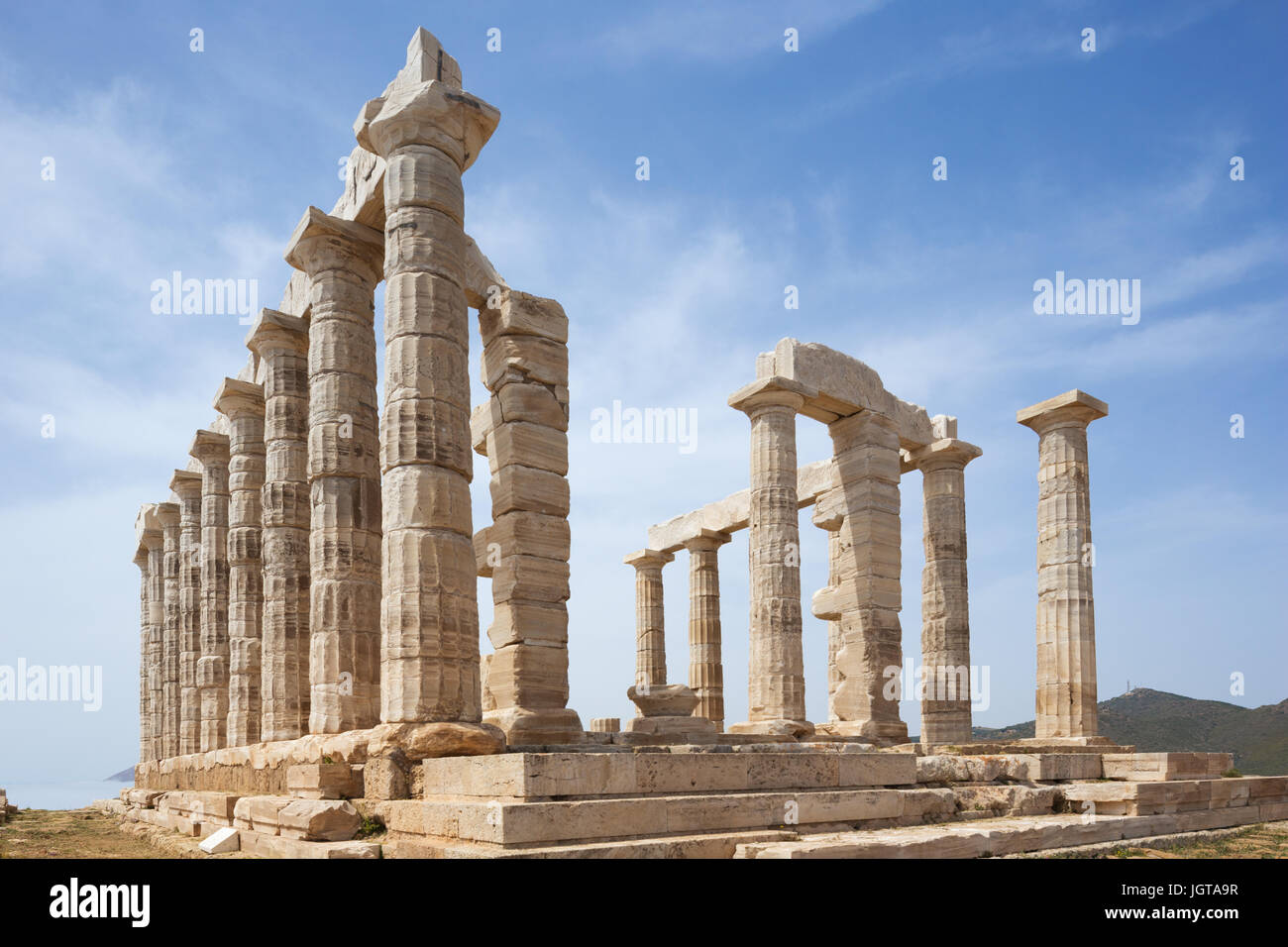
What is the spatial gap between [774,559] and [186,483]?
16052mm

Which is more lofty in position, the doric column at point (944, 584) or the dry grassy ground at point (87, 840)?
the doric column at point (944, 584)

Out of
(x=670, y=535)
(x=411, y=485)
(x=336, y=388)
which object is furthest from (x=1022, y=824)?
(x=670, y=535)

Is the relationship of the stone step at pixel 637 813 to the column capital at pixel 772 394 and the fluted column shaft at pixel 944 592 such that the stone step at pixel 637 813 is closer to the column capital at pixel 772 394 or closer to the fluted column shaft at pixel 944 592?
the column capital at pixel 772 394

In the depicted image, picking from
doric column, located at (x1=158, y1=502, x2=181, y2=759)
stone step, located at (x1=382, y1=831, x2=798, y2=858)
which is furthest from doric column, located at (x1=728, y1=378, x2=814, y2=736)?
doric column, located at (x1=158, y1=502, x2=181, y2=759)

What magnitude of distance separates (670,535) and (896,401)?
10.7 meters

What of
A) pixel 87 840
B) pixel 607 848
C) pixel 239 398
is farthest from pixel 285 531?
pixel 607 848

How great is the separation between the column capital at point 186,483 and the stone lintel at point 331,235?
12.8 meters

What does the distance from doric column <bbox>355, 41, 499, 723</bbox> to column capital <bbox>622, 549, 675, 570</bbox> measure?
2132 centimetres


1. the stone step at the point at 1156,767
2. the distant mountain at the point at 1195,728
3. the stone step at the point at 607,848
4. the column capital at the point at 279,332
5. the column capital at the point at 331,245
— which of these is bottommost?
the distant mountain at the point at 1195,728

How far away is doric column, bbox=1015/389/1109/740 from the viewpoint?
23.5 meters

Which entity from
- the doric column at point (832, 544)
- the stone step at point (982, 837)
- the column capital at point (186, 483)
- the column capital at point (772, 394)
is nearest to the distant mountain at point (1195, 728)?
the doric column at point (832, 544)

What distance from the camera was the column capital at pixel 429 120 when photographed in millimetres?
13734
